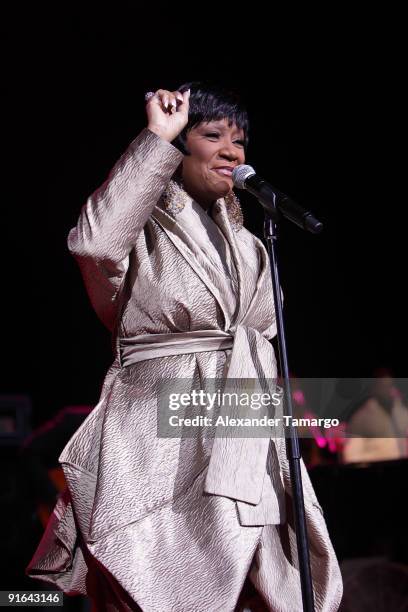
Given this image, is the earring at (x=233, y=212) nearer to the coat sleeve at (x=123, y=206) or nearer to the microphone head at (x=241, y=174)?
the microphone head at (x=241, y=174)

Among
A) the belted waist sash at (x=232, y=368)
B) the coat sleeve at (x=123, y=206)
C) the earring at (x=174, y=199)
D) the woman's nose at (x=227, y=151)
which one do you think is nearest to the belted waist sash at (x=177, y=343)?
the belted waist sash at (x=232, y=368)

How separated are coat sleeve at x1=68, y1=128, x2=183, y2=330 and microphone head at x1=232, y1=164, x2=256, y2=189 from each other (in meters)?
0.14

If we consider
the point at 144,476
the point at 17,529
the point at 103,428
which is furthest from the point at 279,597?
the point at 17,529

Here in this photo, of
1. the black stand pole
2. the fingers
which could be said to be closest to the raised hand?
the fingers

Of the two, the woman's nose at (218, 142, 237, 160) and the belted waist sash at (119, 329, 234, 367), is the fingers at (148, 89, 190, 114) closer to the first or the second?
the woman's nose at (218, 142, 237, 160)

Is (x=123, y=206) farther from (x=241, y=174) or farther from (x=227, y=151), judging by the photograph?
(x=227, y=151)

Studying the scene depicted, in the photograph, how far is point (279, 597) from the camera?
1.37 m

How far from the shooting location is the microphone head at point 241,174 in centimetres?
154

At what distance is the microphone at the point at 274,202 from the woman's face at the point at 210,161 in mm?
136

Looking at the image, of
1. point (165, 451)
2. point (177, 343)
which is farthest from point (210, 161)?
point (165, 451)

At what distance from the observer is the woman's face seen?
66.8 inches

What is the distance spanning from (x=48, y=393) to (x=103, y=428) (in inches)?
107

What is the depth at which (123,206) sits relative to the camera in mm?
1423

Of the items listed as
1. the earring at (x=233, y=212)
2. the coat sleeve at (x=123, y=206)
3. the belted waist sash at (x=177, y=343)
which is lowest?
the belted waist sash at (x=177, y=343)
